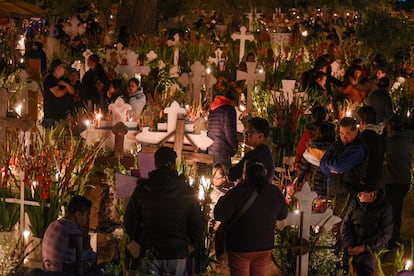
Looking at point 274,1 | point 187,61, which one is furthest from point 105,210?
point 274,1

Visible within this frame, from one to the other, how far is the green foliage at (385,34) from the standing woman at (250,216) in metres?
13.8

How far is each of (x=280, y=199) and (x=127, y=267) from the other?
4.04 feet

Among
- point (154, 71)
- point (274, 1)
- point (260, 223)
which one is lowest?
point (260, 223)

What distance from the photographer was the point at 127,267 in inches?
249

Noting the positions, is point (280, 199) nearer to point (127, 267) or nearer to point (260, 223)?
point (260, 223)

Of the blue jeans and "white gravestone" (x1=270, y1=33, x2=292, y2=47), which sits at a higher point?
"white gravestone" (x1=270, y1=33, x2=292, y2=47)

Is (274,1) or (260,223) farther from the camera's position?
(274,1)

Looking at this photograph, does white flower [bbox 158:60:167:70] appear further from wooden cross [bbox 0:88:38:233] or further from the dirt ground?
wooden cross [bbox 0:88:38:233]

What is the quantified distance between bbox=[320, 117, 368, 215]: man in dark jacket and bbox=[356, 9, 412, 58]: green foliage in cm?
1165

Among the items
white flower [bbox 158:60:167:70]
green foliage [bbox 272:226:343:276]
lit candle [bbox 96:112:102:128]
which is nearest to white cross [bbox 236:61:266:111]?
white flower [bbox 158:60:167:70]

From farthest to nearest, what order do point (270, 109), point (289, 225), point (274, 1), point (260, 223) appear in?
1. point (274, 1)
2. point (270, 109)
3. point (289, 225)
4. point (260, 223)

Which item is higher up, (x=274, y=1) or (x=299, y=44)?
(x=274, y=1)

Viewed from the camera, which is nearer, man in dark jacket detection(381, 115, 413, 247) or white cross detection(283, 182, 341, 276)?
white cross detection(283, 182, 341, 276)

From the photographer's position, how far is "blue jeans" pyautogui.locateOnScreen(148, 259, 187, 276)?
5.83 m
